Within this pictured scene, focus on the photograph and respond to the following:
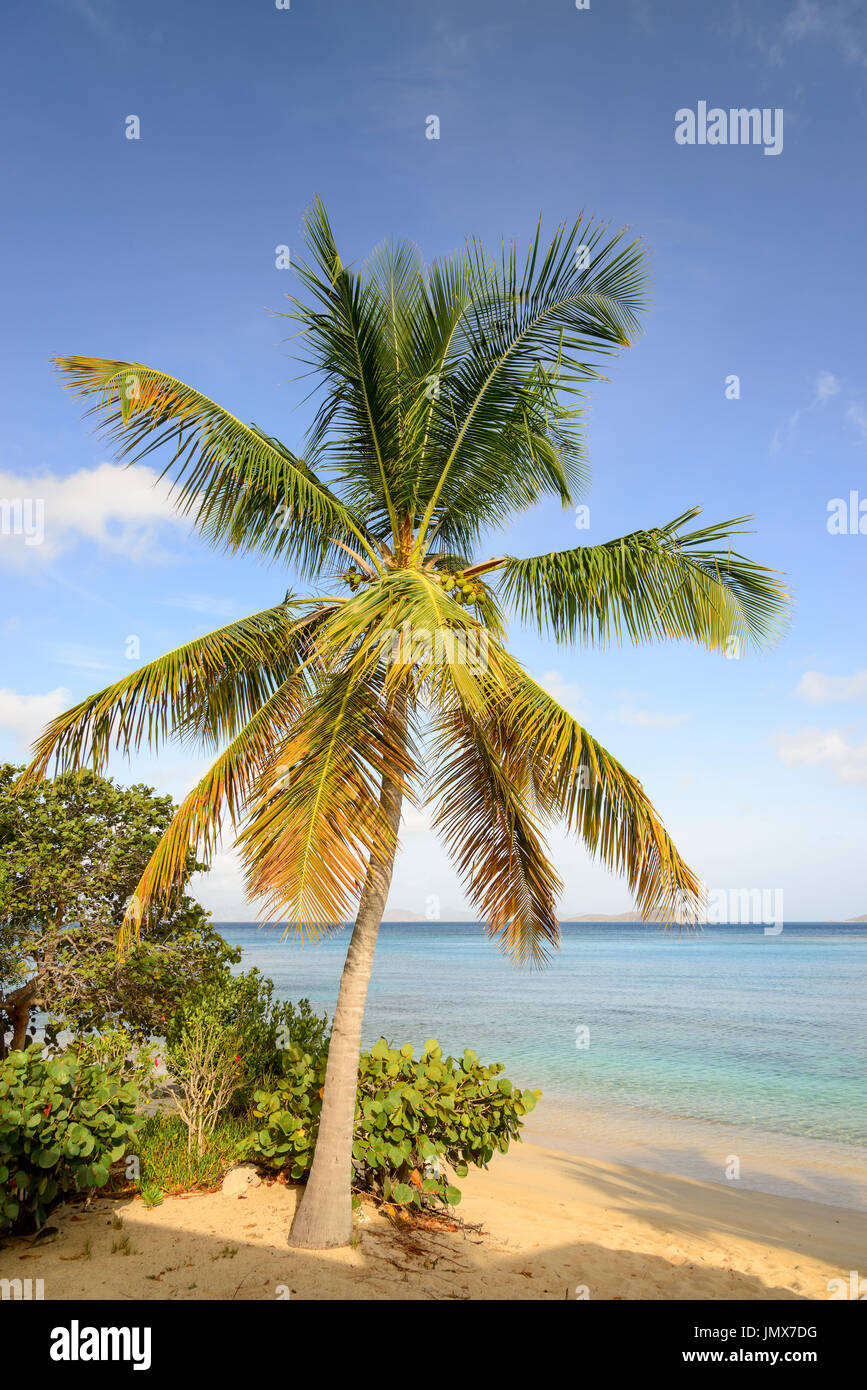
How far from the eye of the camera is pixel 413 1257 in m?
5.70

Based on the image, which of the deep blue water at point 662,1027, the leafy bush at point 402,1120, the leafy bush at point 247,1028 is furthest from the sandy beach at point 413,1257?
the deep blue water at point 662,1027

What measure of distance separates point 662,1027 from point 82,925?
21.8m

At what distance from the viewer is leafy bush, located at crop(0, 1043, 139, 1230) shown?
514 cm

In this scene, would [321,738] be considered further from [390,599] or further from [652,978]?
[652,978]

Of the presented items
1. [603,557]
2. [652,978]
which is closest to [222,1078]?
[603,557]

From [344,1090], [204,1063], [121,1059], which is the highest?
[344,1090]

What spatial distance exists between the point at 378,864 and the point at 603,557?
9.92 ft

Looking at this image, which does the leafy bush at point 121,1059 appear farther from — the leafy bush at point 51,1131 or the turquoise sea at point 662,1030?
the turquoise sea at point 662,1030

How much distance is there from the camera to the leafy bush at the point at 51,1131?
16.9 feet

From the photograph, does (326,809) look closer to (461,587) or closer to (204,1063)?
(461,587)

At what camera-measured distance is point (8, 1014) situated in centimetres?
887

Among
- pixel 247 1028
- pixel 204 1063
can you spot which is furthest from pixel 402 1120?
pixel 247 1028

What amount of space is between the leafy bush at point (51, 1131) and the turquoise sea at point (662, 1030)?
1935 millimetres
